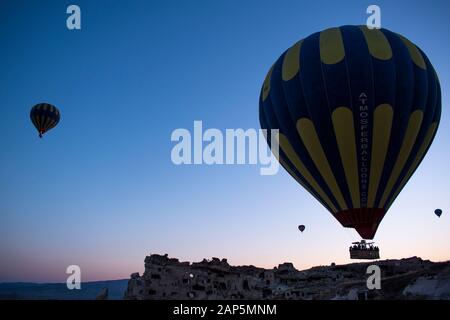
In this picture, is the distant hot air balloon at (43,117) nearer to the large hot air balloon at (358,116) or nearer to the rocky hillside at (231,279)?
the rocky hillside at (231,279)

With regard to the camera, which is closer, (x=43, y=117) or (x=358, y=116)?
(x=358, y=116)

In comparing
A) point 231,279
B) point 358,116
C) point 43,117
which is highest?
point 43,117

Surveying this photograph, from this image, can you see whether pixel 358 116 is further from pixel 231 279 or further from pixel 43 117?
pixel 231 279

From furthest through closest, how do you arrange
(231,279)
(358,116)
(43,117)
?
1. (231,279)
2. (43,117)
3. (358,116)

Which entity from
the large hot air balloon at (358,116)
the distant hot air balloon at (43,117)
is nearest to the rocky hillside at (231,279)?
the distant hot air balloon at (43,117)

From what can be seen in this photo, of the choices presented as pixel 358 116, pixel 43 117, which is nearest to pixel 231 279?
pixel 43 117

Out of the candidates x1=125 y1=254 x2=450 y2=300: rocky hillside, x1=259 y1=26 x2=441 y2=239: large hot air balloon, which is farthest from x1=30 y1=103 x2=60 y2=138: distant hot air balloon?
x1=259 y1=26 x2=441 y2=239: large hot air balloon

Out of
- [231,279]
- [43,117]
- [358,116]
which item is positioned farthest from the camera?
[231,279]
